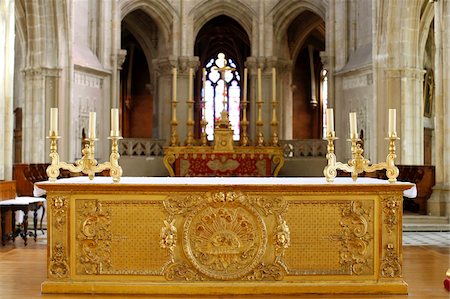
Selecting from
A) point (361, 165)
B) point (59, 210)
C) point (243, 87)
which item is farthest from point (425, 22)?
point (59, 210)

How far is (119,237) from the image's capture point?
6.35 metres

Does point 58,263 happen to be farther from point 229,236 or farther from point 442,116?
point 442,116

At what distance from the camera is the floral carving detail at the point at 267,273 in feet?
20.7

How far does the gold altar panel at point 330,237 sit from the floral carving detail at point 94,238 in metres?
1.73

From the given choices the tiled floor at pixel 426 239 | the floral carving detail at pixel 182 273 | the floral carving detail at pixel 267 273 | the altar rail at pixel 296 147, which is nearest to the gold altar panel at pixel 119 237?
the floral carving detail at pixel 182 273

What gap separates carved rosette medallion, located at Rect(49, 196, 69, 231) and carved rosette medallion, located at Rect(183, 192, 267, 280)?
3.82 feet

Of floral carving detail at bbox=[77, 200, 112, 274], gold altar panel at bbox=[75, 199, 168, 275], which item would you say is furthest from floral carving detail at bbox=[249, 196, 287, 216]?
floral carving detail at bbox=[77, 200, 112, 274]

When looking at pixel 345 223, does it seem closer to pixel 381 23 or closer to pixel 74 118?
pixel 381 23

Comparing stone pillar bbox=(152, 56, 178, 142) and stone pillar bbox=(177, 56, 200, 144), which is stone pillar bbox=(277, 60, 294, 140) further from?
stone pillar bbox=(152, 56, 178, 142)

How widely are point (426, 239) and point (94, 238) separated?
6254 millimetres

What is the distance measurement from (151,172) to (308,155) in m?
4.58

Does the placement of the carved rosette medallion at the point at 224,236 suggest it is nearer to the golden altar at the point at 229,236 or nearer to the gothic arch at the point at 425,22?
the golden altar at the point at 229,236

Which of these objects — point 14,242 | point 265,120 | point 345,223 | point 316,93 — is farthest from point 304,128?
point 345,223

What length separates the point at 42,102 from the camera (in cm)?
1611
